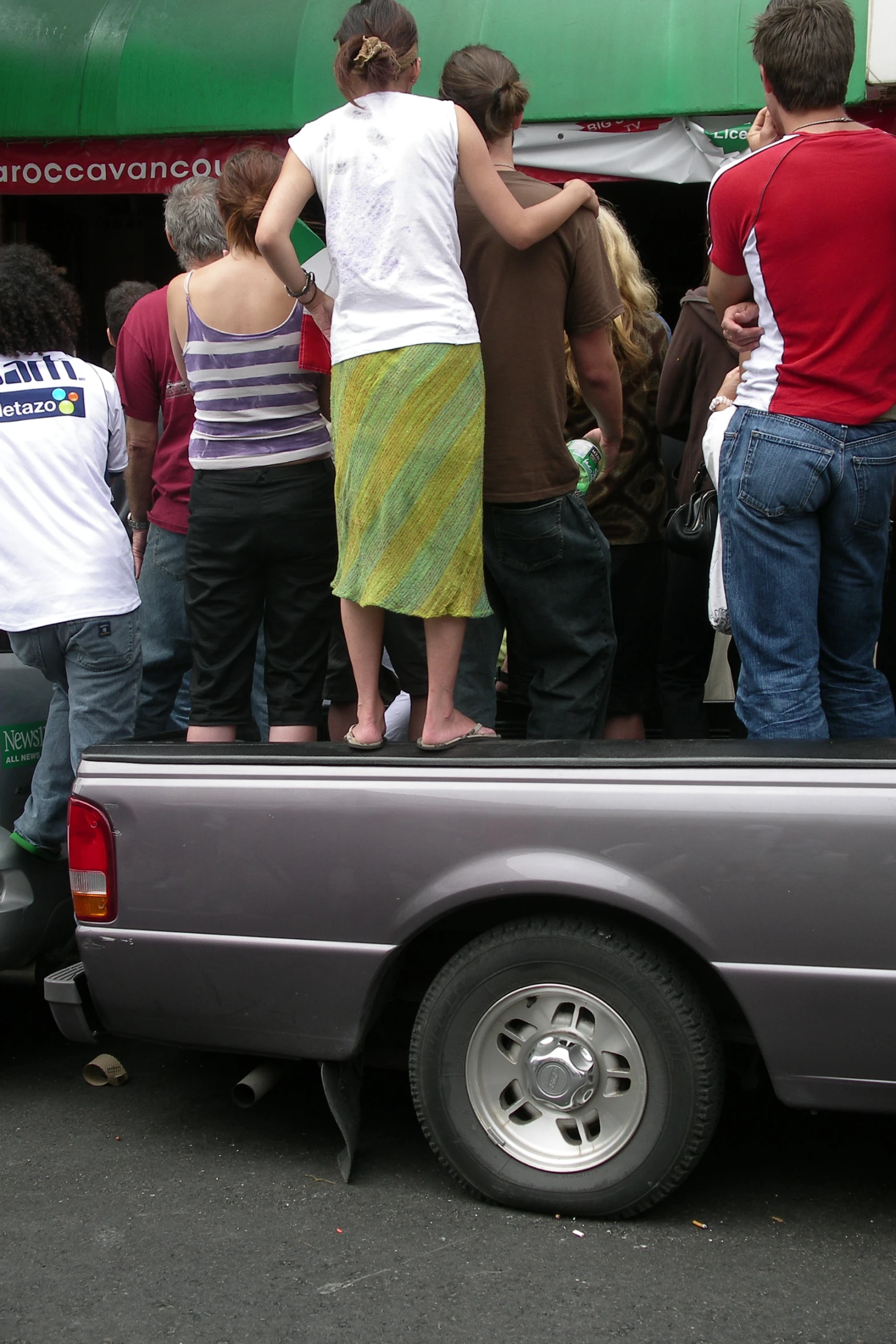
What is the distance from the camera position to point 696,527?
378 centimetres

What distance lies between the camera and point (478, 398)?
3.41 meters

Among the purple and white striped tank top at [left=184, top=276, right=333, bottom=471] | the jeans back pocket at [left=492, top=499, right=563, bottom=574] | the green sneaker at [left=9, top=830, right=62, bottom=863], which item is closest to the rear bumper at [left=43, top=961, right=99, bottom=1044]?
the green sneaker at [left=9, top=830, right=62, bottom=863]

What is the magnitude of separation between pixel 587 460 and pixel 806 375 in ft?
2.51

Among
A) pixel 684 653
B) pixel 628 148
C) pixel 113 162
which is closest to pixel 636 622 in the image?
pixel 684 653

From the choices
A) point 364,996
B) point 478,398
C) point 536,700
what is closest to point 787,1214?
point 364,996

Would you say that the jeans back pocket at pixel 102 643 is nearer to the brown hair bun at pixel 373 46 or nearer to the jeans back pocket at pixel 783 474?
the brown hair bun at pixel 373 46

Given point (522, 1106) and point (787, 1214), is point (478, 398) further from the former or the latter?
point (787, 1214)

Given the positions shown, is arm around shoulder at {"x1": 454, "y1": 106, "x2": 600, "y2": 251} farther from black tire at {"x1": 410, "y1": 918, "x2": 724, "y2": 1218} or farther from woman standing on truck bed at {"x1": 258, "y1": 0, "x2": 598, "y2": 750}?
black tire at {"x1": 410, "y1": 918, "x2": 724, "y2": 1218}

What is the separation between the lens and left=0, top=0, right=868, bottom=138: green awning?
291 inches

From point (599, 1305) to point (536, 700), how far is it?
1592mm

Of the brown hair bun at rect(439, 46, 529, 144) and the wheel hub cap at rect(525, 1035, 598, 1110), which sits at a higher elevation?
the brown hair bun at rect(439, 46, 529, 144)

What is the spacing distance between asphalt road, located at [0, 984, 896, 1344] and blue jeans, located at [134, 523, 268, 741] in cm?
139

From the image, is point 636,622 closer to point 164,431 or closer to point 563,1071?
point 164,431

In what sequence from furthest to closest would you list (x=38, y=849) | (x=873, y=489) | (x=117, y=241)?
(x=117, y=241) < (x=38, y=849) < (x=873, y=489)
